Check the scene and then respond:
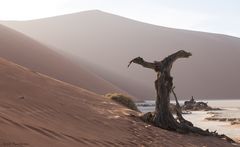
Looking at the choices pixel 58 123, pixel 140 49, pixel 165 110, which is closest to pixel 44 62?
pixel 165 110

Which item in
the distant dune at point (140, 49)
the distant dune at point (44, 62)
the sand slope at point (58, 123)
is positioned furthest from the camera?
the distant dune at point (140, 49)

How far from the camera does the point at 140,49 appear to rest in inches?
4727

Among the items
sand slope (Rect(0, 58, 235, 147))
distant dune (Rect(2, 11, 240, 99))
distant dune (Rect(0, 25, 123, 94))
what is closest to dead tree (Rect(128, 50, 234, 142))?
sand slope (Rect(0, 58, 235, 147))

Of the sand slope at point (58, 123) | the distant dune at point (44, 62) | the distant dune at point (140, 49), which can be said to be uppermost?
the distant dune at point (140, 49)

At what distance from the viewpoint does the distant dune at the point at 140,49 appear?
102062 mm

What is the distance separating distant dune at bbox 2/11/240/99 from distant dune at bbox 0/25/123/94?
19.5 meters

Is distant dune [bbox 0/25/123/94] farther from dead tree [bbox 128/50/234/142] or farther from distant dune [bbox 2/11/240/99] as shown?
dead tree [bbox 128/50/234/142]

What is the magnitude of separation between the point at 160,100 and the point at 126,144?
4.71m

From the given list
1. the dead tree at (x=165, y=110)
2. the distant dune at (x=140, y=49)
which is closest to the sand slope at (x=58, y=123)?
the dead tree at (x=165, y=110)

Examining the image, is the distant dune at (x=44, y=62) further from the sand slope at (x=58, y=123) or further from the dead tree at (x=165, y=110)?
the dead tree at (x=165, y=110)

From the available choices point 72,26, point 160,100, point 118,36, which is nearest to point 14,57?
point 160,100

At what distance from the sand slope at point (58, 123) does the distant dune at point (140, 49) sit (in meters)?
66.8

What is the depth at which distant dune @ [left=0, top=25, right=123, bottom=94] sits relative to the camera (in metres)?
55.1

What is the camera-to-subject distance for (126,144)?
10.2 metres
